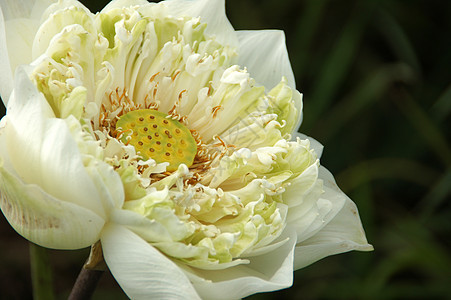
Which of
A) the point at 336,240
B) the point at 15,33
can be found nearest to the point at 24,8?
the point at 15,33

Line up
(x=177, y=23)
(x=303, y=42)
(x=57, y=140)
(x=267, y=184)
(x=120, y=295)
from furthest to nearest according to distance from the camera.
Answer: (x=303, y=42)
(x=120, y=295)
(x=177, y=23)
(x=267, y=184)
(x=57, y=140)

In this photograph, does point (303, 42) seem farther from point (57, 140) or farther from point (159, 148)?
point (57, 140)

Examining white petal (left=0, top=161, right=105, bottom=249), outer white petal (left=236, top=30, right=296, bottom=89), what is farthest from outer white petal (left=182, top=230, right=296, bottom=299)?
outer white petal (left=236, top=30, right=296, bottom=89)

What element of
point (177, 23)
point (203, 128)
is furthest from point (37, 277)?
point (177, 23)

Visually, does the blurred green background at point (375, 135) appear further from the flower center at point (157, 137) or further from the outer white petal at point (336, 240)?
the flower center at point (157, 137)

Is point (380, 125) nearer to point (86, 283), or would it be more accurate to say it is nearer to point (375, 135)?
point (375, 135)

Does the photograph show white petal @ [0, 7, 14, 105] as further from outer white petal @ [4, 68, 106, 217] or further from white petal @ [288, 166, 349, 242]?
white petal @ [288, 166, 349, 242]

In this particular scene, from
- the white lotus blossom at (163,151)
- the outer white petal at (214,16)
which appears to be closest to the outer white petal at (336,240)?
the white lotus blossom at (163,151)
